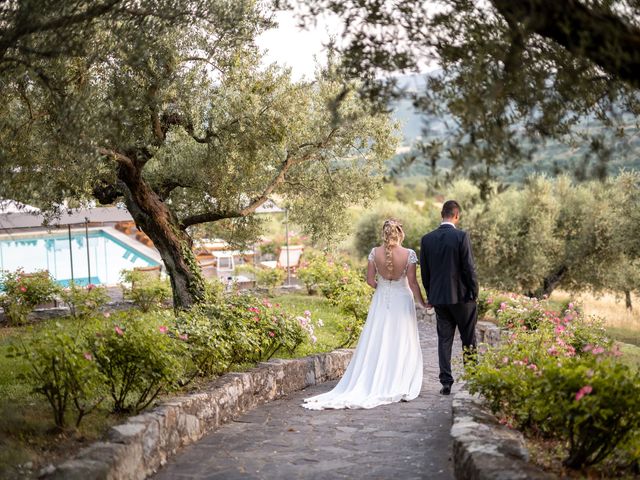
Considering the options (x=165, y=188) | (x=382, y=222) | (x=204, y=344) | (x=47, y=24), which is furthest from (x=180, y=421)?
(x=382, y=222)

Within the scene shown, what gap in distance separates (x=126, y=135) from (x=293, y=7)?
4489mm

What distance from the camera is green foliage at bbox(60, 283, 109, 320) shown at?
1560cm

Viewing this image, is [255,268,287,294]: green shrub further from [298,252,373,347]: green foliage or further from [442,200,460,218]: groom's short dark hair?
[442,200,460,218]: groom's short dark hair

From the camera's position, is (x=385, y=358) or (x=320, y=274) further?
(x=320, y=274)

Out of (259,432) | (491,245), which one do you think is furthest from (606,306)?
(259,432)

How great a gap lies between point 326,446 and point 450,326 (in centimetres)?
268

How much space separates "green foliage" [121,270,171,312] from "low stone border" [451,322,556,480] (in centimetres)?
1204

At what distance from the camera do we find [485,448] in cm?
497

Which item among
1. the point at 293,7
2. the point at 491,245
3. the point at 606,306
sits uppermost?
the point at 293,7

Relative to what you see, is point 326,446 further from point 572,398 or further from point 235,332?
point 572,398

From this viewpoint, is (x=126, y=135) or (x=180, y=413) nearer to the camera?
(x=180, y=413)

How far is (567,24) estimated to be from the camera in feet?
12.5

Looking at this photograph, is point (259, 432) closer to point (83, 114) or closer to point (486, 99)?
point (83, 114)

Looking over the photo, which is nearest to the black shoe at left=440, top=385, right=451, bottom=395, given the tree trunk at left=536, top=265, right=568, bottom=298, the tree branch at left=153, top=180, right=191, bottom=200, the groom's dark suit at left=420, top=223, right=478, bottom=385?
the groom's dark suit at left=420, top=223, right=478, bottom=385
